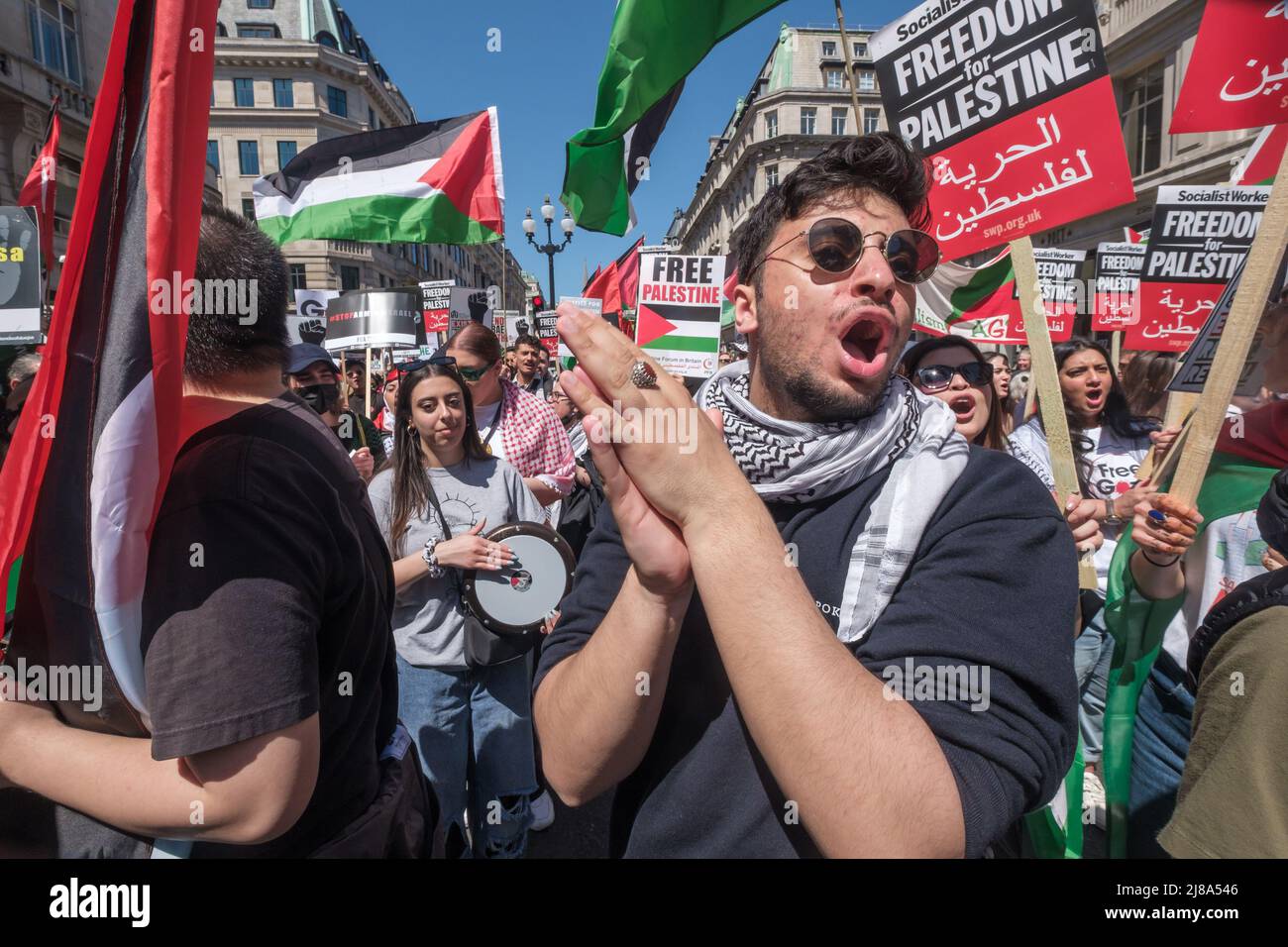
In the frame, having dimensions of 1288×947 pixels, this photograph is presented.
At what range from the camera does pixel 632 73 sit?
2.29 meters

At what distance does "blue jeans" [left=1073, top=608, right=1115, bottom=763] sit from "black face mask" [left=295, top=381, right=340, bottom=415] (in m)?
4.03

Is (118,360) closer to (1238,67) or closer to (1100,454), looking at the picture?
(1238,67)

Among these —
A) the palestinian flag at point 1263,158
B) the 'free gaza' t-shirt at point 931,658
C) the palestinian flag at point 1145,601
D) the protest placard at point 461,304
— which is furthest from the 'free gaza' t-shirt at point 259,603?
the protest placard at point 461,304

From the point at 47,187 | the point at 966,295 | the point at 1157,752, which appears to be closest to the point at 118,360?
the point at 1157,752

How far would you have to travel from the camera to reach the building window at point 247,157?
148ft

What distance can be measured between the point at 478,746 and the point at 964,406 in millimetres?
2743

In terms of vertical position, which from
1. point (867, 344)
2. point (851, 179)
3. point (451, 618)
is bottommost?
point (451, 618)

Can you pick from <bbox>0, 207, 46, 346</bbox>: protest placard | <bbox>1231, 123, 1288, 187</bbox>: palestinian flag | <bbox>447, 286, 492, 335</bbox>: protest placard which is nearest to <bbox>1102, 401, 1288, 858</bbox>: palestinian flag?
<bbox>1231, 123, 1288, 187</bbox>: palestinian flag

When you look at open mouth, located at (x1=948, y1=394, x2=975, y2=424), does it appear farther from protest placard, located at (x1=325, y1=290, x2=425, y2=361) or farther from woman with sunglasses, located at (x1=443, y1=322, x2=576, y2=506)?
protest placard, located at (x1=325, y1=290, x2=425, y2=361)

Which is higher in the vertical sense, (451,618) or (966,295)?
(966,295)

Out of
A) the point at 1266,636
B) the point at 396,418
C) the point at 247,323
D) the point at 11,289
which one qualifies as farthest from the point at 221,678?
the point at 11,289

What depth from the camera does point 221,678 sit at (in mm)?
1101

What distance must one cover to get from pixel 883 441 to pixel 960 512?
0.61ft

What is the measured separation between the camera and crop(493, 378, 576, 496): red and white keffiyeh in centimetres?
454
